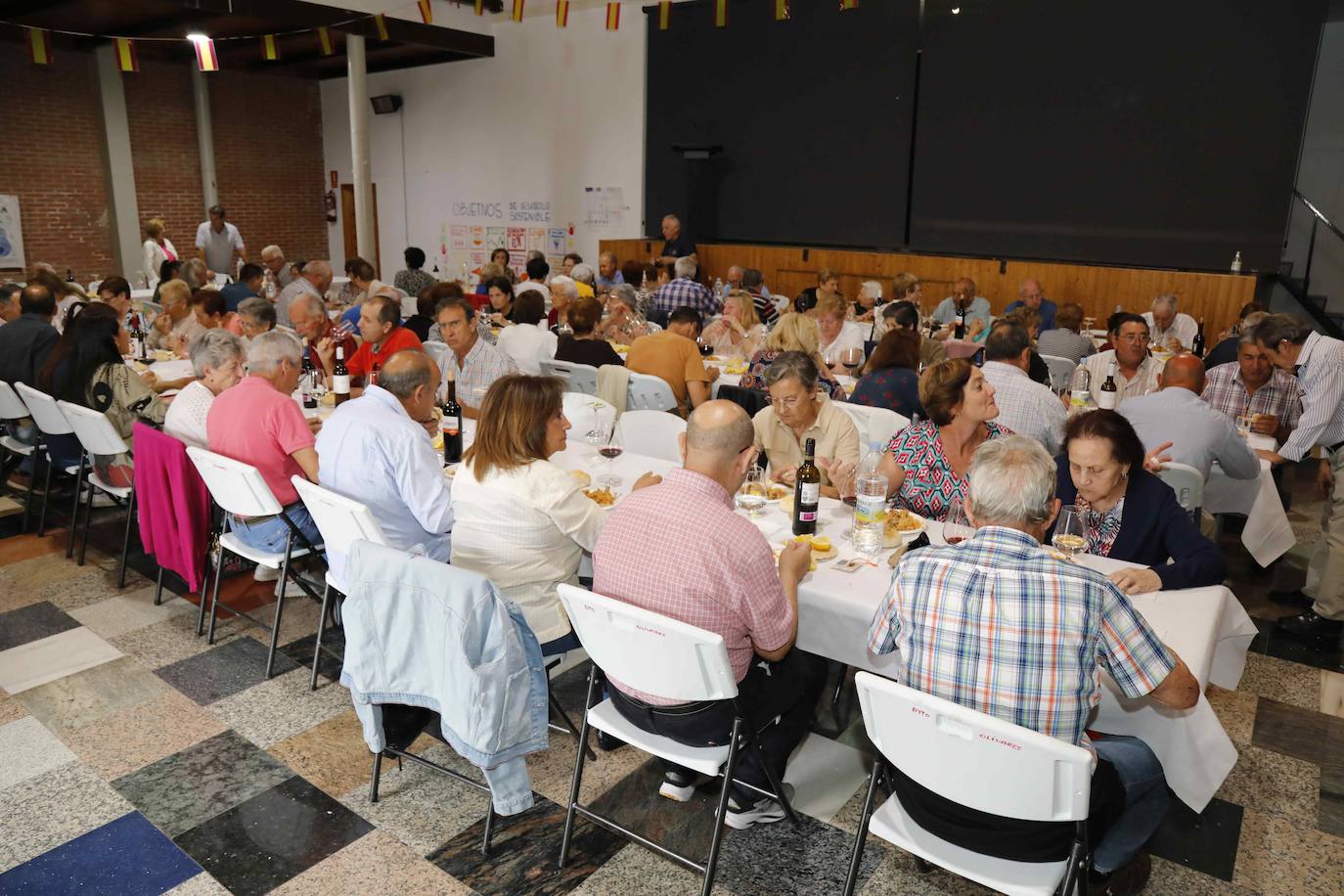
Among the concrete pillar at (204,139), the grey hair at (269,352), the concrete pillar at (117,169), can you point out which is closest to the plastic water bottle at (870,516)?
the grey hair at (269,352)

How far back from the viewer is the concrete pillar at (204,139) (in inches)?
570


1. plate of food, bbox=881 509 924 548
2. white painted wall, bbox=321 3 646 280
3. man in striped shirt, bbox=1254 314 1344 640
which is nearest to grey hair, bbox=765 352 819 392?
plate of food, bbox=881 509 924 548

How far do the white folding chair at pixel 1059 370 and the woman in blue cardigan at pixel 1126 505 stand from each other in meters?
3.66

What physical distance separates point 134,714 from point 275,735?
60cm

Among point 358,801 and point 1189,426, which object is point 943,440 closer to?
point 1189,426

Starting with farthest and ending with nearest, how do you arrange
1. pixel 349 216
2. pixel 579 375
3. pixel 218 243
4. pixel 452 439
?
pixel 349 216 → pixel 218 243 → pixel 579 375 → pixel 452 439

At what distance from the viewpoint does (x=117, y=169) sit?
45.2ft

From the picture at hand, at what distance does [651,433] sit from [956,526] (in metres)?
1.69

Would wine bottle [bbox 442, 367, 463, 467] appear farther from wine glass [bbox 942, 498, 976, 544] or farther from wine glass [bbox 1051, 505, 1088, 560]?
wine glass [bbox 1051, 505, 1088, 560]

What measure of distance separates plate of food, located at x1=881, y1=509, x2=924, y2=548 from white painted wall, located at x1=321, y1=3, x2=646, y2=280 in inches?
428

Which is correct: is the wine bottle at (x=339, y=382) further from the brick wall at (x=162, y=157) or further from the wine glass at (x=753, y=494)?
the brick wall at (x=162, y=157)

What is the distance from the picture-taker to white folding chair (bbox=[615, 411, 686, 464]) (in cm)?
421

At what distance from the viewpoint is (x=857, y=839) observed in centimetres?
223

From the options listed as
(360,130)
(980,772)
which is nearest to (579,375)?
Answer: (980,772)
